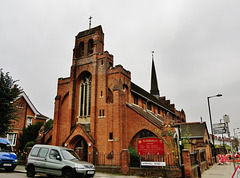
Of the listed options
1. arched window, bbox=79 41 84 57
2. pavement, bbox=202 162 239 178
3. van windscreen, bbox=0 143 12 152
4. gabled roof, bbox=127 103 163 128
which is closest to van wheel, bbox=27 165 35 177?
van windscreen, bbox=0 143 12 152

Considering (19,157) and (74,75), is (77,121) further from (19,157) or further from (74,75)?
(19,157)

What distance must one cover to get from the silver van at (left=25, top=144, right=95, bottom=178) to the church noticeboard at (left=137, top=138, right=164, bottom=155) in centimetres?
479

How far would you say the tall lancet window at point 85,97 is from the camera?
2373 cm

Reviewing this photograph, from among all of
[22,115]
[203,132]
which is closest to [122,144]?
[203,132]

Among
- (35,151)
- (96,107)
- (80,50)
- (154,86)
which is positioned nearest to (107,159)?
(96,107)

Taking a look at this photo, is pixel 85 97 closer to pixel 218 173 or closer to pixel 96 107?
pixel 96 107

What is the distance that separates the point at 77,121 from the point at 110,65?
795cm

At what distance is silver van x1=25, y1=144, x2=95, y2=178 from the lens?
10562 mm

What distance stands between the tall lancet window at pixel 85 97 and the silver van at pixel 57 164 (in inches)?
444

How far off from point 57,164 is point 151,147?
278 inches

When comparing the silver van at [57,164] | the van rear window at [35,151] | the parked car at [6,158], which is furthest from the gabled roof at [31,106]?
the silver van at [57,164]

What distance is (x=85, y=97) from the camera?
24.5 metres

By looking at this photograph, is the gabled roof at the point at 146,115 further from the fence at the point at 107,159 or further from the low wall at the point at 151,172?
the low wall at the point at 151,172

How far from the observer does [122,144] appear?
19.5m
